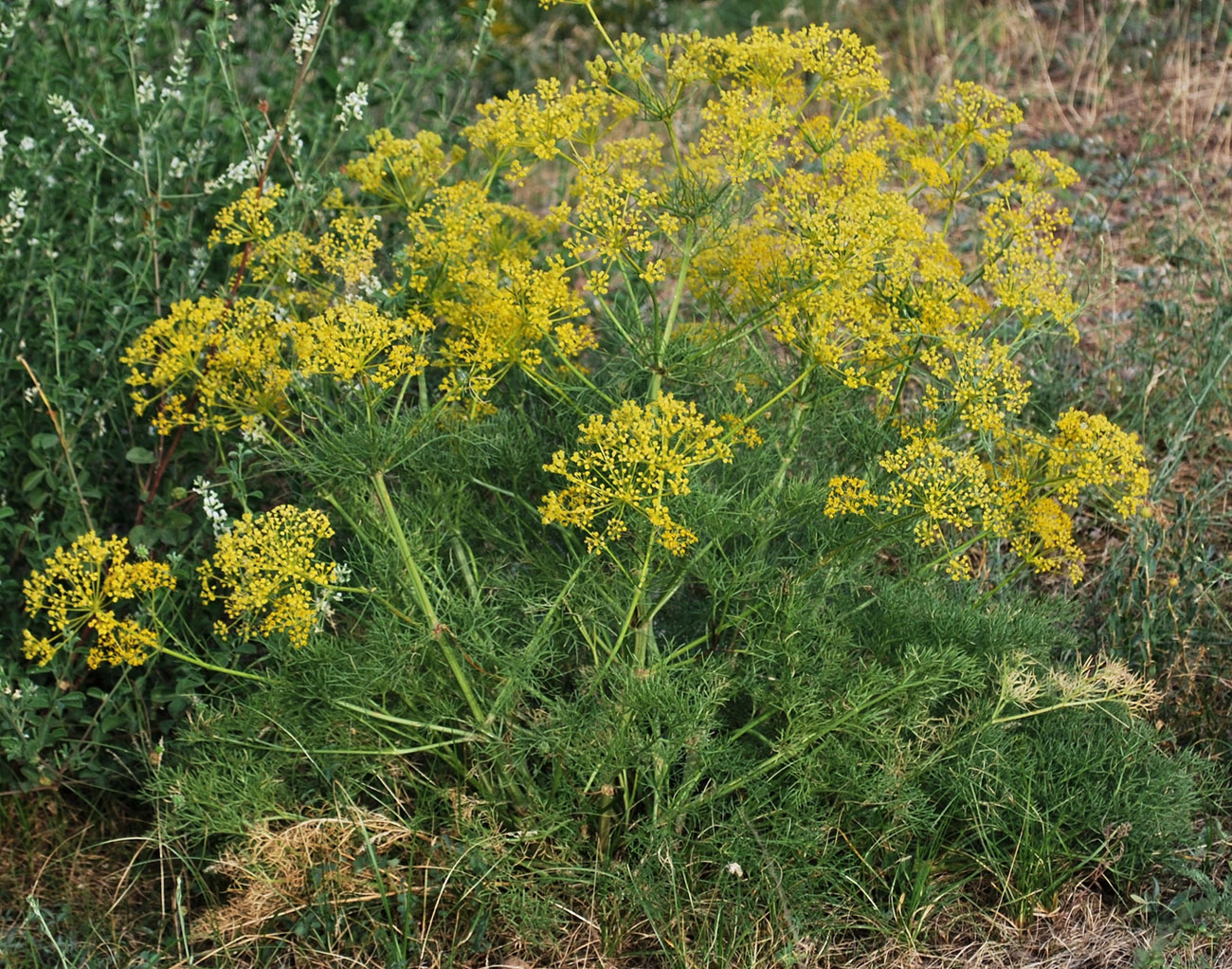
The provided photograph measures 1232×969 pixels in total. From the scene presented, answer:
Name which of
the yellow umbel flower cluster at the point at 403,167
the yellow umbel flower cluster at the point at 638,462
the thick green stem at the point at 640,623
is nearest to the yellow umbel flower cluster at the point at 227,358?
the yellow umbel flower cluster at the point at 403,167

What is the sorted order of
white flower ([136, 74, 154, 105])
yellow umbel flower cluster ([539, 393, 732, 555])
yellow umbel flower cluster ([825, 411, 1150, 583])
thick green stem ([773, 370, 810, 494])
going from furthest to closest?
white flower ([136, 74, 154, 105]) < thick green stem ([773, 370, 810, 494]) < yellow umbel flower cluster ([825, 411, 1150, 583]) < yellow umbel flower cluster ([539, 393, 732, 555])

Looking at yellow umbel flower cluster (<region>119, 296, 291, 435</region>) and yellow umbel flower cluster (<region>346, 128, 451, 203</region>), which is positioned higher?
yellow umbel flower cluster (<region>346, 128, 451, 203</region>)

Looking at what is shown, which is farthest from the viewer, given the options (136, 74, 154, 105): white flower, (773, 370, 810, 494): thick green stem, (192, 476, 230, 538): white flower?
(136, 74, 154, 105): white flower

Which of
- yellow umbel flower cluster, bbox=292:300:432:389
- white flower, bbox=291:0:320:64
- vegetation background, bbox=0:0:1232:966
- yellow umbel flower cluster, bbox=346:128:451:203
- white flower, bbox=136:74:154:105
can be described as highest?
white flower, bbox=291:0:320:64

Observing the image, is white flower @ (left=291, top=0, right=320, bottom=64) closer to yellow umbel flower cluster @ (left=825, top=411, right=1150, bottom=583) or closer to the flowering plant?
the flowering plant

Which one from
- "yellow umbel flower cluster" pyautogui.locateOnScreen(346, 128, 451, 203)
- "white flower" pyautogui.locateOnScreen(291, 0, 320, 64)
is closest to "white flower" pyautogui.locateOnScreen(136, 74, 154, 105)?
"white flower" pyautogui.locateOnScreen(291, 0, 320, 64)

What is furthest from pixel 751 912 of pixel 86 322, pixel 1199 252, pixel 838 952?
pixel 1199 252

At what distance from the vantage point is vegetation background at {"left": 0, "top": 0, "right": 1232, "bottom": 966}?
9.83ft

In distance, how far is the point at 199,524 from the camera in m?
3.88

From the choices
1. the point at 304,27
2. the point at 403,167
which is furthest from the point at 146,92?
the point at 403,167

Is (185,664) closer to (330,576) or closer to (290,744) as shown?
(290,744)

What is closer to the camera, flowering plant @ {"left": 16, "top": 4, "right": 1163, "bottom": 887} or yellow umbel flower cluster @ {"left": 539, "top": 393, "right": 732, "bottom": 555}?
yellow umbel flower cluster @ {"left": 539, "top": 393, "right": 732, "bottom": 555}

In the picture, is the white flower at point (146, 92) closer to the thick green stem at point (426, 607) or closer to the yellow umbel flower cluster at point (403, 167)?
the yellow umbel flower cluster at point (403, 167)

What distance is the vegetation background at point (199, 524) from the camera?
9.83 ft
